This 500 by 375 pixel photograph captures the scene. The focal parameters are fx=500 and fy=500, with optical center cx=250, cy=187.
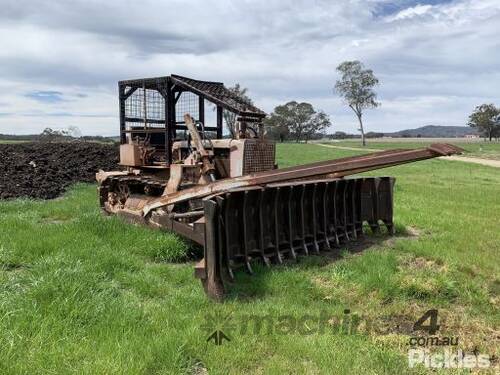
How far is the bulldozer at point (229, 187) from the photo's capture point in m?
5.53

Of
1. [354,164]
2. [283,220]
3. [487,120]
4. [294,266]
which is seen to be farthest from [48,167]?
[487,120]

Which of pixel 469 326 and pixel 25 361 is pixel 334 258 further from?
pixel 25 361

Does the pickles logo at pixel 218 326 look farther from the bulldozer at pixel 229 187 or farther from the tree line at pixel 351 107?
the tree line at pixel 351 107

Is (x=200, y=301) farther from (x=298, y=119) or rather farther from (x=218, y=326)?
(x=298, y=119)

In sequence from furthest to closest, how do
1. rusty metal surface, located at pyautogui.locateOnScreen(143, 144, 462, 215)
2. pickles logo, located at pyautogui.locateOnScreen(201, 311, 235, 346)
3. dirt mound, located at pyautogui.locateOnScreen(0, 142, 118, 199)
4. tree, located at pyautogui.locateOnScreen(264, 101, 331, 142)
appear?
tree, located at pyautogui.locateOnScreen(264, 101, 331, 142)
dirt mound, located at pyautogui.locateOnScreen(0, 142, 118, 199)
rusty metal surface, located at pyautogui.locateOnScreen(143, 144, 462, 215)
pickles logo, located at pyautogui.locateOnScreen(201, 311, 235, 346)

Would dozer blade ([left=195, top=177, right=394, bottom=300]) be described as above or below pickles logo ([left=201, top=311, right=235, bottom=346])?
above

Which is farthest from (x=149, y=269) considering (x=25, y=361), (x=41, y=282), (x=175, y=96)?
(x=175, y=96)

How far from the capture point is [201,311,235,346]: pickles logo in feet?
13.8

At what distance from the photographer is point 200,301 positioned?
5086 millimetres

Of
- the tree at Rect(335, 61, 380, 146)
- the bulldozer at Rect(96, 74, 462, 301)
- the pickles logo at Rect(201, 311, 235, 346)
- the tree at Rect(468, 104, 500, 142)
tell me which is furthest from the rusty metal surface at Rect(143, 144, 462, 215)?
the tree at Rect(468, 104, 500, 142)

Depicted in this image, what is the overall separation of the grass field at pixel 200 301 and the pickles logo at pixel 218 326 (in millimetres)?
34

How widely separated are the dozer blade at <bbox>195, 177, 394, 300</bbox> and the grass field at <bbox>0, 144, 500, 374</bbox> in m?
0.31

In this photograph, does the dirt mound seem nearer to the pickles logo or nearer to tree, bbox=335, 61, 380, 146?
the pickles logo

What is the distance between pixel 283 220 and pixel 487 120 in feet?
347
